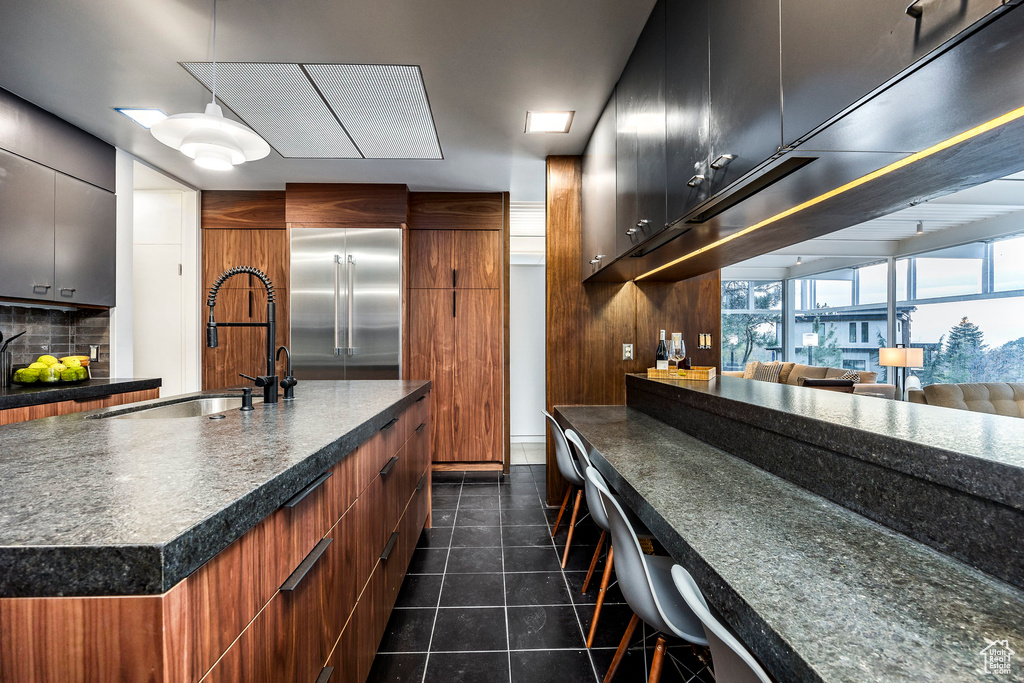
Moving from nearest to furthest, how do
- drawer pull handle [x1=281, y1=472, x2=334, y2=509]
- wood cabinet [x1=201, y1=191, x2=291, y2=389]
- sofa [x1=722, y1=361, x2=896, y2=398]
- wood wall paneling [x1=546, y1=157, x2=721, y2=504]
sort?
1. drawer pull handle [x1=281, y1=472, x2=334, y2=509]
2. wood wall paneling [x1=546, y1=157, x2=721, y2=504]
3. wood cabinet [x1=201, y1=191, x2=291, y2=389]
4. sofa [x1=722, y1=361, x2=896, y2=398]

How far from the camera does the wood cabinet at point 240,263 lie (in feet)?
14.5

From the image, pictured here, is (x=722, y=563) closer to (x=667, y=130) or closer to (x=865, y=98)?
(x=865, y=98)

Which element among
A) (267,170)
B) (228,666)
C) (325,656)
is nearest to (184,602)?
(228,666)

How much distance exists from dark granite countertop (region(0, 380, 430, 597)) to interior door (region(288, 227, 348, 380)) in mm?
2717

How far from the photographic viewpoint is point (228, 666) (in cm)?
72

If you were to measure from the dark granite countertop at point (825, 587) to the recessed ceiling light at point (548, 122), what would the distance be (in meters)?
2.47

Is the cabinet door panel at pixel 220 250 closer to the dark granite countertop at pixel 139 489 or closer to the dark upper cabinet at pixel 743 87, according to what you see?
the dark granite countertop at pixel 139 489

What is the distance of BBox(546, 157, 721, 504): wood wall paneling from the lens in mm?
3359

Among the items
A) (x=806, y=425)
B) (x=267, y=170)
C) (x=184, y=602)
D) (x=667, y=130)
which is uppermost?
(x=267, y=170)

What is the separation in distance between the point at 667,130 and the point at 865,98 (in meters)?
1.02

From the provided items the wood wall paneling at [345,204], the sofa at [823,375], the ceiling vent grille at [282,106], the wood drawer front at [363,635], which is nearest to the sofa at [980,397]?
the sofa at [823,375]

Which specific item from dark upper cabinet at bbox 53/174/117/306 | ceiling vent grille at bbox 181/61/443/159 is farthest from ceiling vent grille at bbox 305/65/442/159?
dark upper cabinet at bbox 53/174/117/306

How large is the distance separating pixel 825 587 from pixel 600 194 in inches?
100

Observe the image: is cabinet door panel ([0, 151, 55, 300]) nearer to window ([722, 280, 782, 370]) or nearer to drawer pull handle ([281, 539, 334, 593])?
drawer pull handle ([281, 539, 334, 593])
